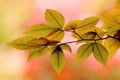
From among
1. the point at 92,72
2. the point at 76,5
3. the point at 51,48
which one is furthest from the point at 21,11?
the point at 51,48

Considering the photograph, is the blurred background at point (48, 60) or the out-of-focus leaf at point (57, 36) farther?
the blurred background at point (48, 60)

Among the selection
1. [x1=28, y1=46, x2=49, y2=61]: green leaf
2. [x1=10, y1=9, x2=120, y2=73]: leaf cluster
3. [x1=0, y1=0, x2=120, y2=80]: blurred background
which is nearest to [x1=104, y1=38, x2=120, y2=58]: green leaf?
[x1=10, y1=9, x2=120, y2=73]: leaf cluster

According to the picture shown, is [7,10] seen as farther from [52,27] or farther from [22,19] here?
[52,27]

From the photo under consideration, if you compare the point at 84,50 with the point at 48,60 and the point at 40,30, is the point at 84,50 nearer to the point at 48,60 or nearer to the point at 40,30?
the point at 40,30

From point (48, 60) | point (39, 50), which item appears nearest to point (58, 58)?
point (39, 50)

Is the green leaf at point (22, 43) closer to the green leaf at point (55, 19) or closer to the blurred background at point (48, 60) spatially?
the green leaf at point (55, 19)

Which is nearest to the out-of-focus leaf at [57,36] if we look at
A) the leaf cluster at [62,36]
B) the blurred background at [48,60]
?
the leaf cluster at [62,36]
